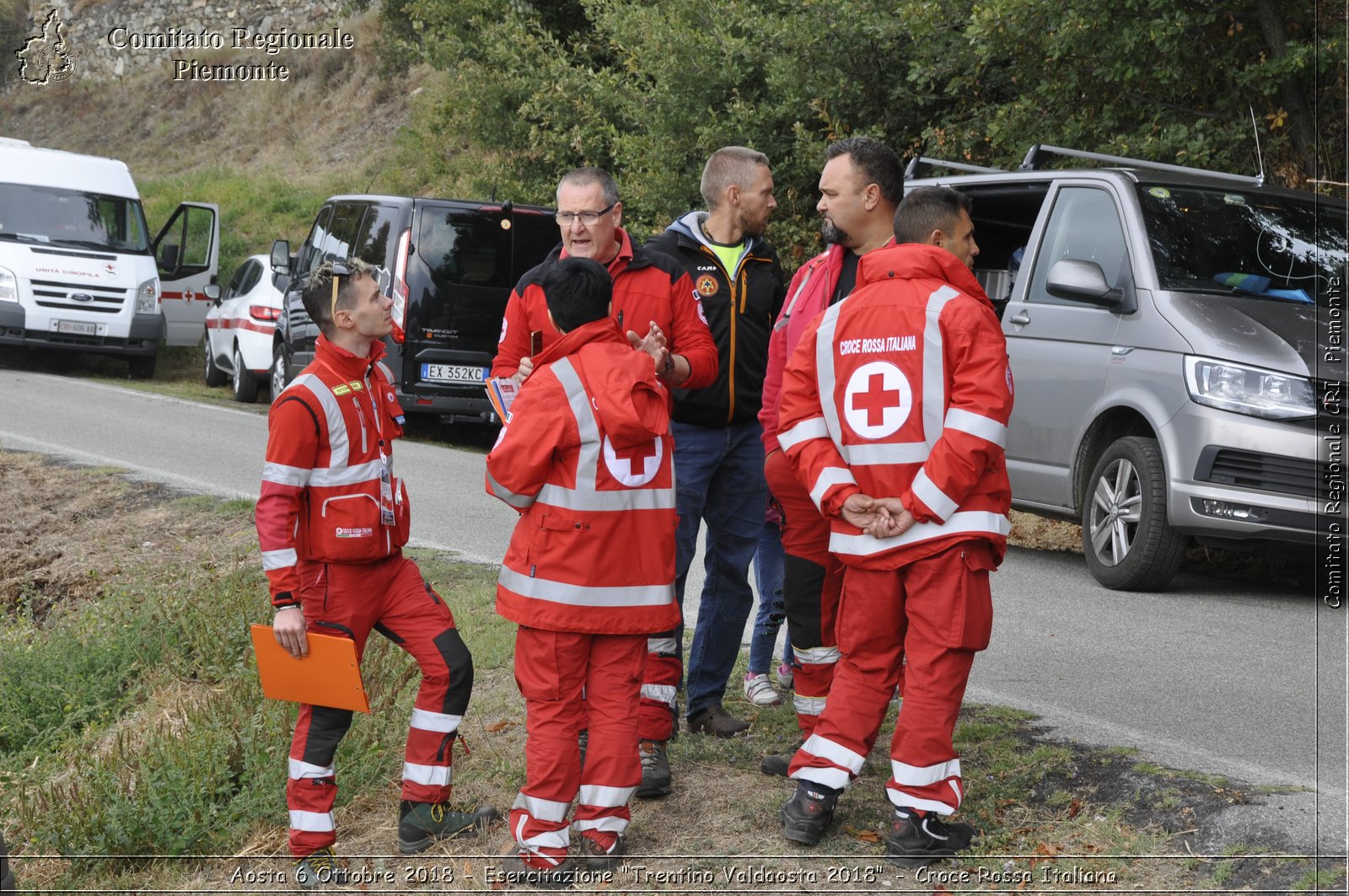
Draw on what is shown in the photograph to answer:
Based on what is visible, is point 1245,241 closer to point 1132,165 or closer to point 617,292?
point 1132,165

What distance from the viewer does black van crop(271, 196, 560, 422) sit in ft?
40.7

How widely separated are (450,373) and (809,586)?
8.35m

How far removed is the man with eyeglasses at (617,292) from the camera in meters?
4.71

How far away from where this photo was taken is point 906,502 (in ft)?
13.1

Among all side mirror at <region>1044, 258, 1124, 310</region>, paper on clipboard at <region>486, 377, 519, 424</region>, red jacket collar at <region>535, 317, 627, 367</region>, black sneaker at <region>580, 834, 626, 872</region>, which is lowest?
black sneaker at <region>580, 834, 626, 872</region>

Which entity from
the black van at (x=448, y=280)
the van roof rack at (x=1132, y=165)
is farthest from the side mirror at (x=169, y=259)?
the van roof rack at (x=1132, y=165)

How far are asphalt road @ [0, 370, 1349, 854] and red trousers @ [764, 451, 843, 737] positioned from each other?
94cm

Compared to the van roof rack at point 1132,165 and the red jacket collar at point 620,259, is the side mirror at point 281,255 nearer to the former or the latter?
the van roof rack at point 1132,165

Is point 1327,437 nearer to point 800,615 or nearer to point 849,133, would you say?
point 800,615

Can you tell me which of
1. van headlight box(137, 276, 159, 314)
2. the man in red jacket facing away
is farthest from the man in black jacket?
van headlight box(137, 276, 159, 314)

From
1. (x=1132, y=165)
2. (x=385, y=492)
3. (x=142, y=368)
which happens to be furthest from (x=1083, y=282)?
(x=142, y=368)

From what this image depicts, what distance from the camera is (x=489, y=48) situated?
19078 mm

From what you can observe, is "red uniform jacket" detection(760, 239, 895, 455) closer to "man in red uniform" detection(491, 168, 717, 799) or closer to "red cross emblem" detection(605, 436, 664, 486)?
"man in red uniform" detection(491, 168, 717, 799)

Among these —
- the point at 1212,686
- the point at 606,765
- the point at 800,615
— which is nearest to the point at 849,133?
the point at 1212,686
